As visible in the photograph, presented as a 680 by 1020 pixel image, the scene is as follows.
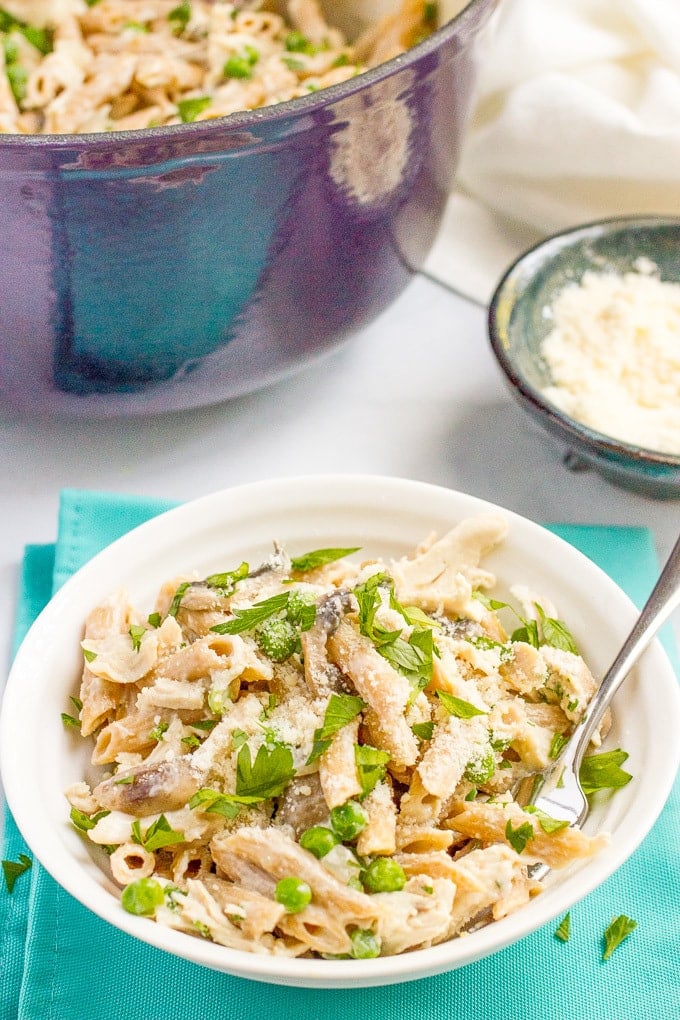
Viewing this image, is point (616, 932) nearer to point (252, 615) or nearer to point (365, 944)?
point (365, 944)

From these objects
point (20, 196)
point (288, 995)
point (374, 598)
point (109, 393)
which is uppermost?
point (20, 196)

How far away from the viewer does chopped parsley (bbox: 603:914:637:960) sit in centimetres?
107

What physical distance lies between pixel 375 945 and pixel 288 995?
22cm

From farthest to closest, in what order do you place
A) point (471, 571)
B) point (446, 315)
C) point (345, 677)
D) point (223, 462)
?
1. point (446, 315)
2. point (223, 462)
3. point (471, 571)
4. point (345, 677)

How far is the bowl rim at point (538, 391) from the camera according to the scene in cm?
134

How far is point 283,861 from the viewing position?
0.90m

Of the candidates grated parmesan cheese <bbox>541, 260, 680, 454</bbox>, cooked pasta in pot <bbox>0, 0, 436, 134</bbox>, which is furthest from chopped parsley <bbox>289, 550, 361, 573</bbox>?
cooked pasta in pot <bbox>0, 0, 436, 134</bbox>

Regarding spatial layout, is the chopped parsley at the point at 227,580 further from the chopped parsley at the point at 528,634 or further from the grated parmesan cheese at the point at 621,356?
the grated parmesan cheese at the point at 621,356

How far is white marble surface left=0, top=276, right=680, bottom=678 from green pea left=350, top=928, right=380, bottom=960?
0.79 meters

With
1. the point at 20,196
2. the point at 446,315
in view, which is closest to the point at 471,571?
the point at 20,196

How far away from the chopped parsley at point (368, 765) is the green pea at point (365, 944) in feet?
0.38

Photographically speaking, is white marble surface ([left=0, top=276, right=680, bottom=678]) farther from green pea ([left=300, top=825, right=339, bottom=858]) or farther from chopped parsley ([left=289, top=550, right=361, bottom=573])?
green pea ([left=300, top=825, right=339, bottom=858])

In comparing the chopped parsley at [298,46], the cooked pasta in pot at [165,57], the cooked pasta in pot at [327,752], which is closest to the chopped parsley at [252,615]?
the cooked pasta in pot at [327,752]

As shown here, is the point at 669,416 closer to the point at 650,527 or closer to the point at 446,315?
the point at 650,527
